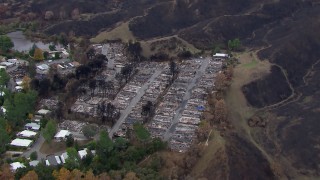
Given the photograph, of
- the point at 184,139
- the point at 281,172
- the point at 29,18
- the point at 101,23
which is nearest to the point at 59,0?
the point at 29,18

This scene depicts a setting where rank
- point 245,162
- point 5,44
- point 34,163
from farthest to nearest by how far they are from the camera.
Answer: point 5,44 < point 245,162 < point 34,163

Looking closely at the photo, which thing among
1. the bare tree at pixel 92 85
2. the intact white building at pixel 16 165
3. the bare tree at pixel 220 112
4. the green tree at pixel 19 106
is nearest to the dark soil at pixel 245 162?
the bare tree at pixel 220 112

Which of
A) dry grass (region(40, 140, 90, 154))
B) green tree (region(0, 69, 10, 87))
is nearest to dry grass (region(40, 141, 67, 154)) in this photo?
dry grass (region(40, 140, 90, 154))

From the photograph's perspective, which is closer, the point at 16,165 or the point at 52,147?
the point at 16,165

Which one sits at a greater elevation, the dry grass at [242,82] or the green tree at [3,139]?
the dry grass at [242,82]

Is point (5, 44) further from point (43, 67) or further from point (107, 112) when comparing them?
point (107, 112)

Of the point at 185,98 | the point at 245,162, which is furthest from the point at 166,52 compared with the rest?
the point at 245,162

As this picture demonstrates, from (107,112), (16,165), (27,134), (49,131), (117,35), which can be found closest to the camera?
(16,165)

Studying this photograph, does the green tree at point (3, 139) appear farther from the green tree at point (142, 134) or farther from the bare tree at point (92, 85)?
the bare tree at point (92, 85)
